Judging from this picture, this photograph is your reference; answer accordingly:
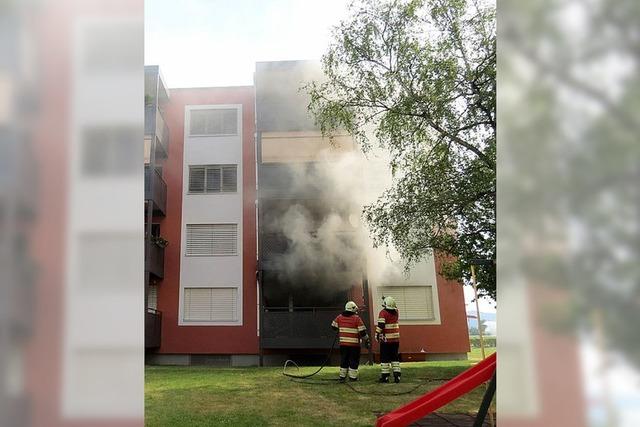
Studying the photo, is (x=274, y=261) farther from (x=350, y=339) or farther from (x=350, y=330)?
(x=350, y=339)

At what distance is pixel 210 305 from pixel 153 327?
5.12 feet

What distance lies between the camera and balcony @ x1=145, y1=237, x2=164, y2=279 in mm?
11384

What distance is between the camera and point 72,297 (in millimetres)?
1124

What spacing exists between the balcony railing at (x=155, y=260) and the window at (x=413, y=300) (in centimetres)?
576

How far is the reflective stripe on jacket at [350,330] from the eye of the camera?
727 cm

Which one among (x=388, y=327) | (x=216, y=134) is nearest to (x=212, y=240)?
(x=216, y=134)

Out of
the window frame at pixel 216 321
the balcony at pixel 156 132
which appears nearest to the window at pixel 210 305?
the window frame at pixel 216 321

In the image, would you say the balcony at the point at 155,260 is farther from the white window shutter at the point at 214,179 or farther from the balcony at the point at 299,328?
the balcony at the point at 299,328

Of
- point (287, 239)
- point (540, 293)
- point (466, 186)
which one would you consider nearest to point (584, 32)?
point (540, 293)

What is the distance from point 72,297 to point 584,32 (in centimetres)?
123

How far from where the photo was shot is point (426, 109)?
6902 millimetres

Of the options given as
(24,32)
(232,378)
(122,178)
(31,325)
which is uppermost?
(24,32)

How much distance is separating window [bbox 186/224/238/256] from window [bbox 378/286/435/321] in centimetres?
421

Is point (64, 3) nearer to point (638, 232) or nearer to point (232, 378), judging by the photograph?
point (638, 232)
